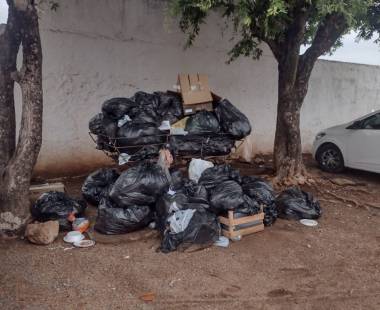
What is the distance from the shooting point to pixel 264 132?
8.95 metres

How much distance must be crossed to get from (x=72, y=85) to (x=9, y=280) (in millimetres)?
4000

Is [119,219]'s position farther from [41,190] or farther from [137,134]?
[41,190]

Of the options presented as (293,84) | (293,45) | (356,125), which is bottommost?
(356,125)

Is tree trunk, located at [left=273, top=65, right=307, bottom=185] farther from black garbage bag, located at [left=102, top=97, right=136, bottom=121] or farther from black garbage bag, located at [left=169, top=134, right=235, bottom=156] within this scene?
black garbage bag, located at [left=102, top=97, right=136, bottom=121]

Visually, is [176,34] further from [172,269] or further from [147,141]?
[172,269]

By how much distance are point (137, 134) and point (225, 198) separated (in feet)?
4.09

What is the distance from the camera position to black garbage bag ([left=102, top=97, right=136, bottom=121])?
4594 millimetres

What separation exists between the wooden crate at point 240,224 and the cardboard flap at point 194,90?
1632 millimetres

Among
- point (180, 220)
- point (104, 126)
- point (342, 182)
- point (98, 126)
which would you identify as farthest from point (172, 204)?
point (342, 182)

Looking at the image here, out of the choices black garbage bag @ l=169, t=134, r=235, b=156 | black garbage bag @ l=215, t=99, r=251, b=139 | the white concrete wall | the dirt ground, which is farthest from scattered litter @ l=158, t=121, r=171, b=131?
the white concrete wall

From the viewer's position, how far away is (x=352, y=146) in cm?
692

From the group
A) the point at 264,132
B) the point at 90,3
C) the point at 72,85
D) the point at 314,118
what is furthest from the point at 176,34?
the point at 314,118

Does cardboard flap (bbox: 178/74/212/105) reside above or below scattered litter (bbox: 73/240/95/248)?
above

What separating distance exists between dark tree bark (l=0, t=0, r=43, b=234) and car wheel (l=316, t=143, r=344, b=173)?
18.0 ft
